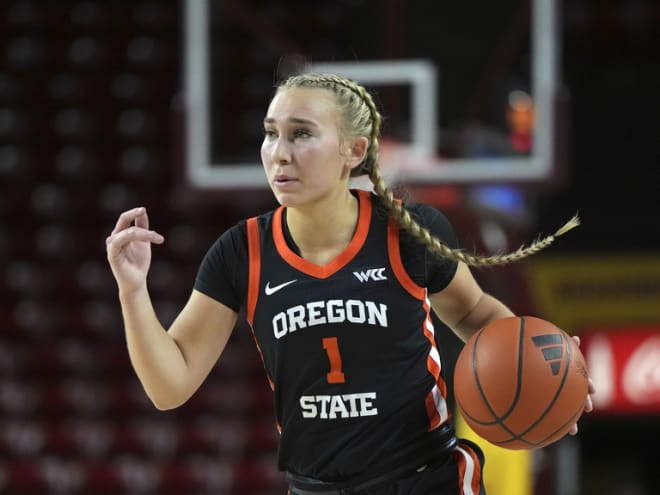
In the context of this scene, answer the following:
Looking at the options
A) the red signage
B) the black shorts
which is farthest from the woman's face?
the red signage

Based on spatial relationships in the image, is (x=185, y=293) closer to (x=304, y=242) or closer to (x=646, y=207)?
(x=646, y=207)

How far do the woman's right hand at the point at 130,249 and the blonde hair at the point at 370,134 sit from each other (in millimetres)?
473

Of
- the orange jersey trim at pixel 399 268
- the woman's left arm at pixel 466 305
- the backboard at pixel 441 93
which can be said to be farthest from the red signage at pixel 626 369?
the orange jersey trim at pixel 399 268

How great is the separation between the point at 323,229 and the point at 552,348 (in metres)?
0.59

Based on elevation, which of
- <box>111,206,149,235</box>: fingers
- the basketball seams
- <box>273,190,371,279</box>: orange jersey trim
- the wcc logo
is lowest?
the basketball seams

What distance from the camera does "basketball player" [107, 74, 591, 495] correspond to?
8.29 ft

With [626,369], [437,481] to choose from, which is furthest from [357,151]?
[626,369]

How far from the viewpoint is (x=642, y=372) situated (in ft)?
29.6

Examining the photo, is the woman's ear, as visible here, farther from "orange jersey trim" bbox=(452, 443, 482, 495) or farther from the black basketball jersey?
"orange jersey trim" bbox=(452, 443, 482, 495)

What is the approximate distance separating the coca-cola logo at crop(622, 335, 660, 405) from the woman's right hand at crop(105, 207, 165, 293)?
23.3ft

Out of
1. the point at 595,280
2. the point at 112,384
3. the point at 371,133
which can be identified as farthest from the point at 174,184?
the point at 371,133

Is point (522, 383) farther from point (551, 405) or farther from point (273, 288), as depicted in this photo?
point (273, 288)

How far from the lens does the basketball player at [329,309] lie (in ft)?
8.29

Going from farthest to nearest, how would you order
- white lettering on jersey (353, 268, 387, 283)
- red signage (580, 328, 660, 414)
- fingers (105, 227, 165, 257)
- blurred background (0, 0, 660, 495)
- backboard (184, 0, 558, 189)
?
red signage (580, 328, 660, 414) < blurred background (0, 0, 660, 495) < backboard (184, 0, 558, 189) < white lettering on jersey (353, 268, 387, 283) < fingers (105, 227, 165, 257)
